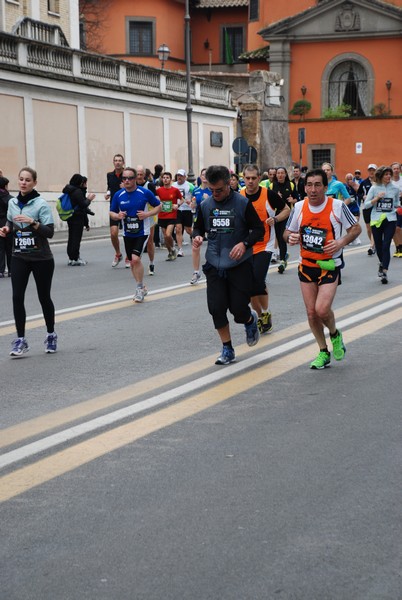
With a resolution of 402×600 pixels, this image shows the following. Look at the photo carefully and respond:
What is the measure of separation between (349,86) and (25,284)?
178ft

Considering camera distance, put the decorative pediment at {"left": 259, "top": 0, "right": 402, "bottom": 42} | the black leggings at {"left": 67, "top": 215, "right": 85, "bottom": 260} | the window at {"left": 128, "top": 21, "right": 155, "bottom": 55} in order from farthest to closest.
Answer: the window at {"left": 128, "top": 21, "right": 155, "bottom": 55}, the decorative pediment at {"left": 259, "top": 0, "right": 402, "bottom": 42}, the black leggings at {"left": 67, "top": 215, "right": 85, "bottom": 260}

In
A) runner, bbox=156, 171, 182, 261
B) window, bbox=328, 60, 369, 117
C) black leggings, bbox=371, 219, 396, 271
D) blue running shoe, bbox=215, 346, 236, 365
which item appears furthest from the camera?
window, bbox=328, 60, 369, 117

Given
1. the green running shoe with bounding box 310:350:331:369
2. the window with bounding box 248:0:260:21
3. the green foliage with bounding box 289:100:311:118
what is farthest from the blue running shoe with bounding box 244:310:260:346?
the window with bounding box 248:0:260:21

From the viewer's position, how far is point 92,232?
31781 mm

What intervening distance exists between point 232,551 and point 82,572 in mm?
669

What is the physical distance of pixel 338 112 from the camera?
59.2 m

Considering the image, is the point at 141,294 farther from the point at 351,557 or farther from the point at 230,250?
the point at 351,557

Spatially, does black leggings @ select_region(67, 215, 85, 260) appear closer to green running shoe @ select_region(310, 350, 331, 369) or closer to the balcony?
the balcony

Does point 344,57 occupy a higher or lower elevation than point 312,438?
higher

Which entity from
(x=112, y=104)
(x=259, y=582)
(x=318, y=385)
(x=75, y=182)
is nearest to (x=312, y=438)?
(x=318, y=385)

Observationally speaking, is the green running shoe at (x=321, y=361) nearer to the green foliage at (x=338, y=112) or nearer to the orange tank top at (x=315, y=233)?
the orange tank top at (x=315, y=233)

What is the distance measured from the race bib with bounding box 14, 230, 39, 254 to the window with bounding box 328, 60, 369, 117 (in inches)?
2100

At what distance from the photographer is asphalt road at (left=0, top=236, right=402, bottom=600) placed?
4461 millimetres

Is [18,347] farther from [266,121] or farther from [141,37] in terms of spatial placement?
[141,37]
